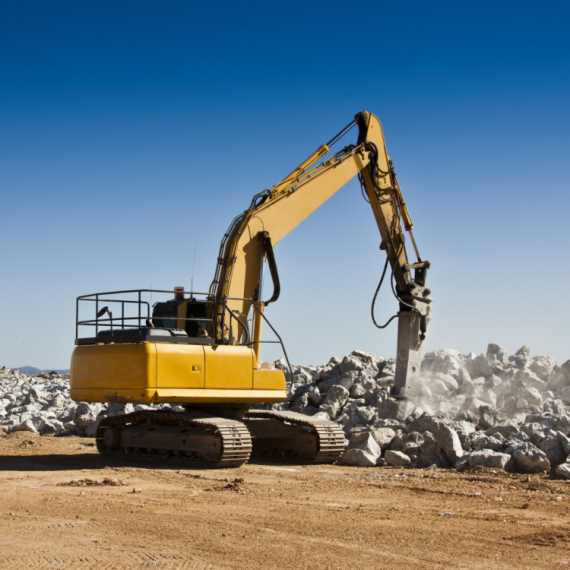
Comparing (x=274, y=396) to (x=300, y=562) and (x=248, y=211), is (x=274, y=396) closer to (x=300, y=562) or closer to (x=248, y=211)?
(x=248, y=211)

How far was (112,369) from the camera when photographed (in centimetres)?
1016

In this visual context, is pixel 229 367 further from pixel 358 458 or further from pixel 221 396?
pixel 358 458

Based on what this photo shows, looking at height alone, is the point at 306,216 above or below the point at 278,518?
above

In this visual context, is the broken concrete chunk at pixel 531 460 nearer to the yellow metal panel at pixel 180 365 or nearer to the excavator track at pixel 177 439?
the excavator track at pixel 177 439

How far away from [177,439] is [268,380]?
59.5 inches

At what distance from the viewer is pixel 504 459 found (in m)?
9.82

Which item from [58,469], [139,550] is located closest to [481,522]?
[139,550]

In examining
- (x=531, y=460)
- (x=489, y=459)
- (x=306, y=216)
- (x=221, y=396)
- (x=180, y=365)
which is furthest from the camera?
(x=306, y=216)

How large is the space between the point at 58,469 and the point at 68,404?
336 inches

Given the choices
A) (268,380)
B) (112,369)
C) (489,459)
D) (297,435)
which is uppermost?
(112,369)

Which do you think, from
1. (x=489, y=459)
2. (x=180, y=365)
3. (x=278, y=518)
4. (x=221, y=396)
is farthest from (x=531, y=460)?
(x=180, y=365)

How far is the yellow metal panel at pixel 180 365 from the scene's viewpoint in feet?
32.4

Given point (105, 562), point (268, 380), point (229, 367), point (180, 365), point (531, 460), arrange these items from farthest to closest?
point (268, 380) < point (229, 367) < point (180, 365) < point (531, 460) < point (105, 562)

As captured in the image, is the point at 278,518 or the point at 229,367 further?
the point at 229,367
